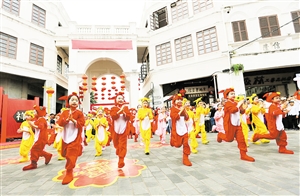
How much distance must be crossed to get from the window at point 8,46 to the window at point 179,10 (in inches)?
491

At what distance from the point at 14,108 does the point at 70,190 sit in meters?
10.1

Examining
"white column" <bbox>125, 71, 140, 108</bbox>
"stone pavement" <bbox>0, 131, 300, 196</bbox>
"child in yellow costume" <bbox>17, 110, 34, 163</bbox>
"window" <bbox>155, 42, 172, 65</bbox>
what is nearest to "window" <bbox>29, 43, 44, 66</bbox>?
"white column" <bbox>125, 71, 140, 108</bbox>

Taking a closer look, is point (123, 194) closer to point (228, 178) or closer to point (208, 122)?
point (228, 178)

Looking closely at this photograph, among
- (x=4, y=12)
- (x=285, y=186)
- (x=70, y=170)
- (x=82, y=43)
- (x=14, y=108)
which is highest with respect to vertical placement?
(x=4, y=12)

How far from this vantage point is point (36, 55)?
13.6m

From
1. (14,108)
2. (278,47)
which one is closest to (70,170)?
(14,108)

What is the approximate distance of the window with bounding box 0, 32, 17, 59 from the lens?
11.7 meters

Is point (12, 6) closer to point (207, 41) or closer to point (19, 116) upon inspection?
point (19, 116)

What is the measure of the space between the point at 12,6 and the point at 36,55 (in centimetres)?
365

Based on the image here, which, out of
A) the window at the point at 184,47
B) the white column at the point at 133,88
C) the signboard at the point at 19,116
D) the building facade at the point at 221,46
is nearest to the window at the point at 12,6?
the signboard at the point at 19,116

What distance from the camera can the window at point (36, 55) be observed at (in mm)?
13375

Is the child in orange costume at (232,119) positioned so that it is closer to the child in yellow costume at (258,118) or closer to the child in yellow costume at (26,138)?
the child in yellow costume at (258,118)

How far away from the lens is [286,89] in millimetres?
13477

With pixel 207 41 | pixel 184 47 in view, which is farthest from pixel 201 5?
pixel 184 47
